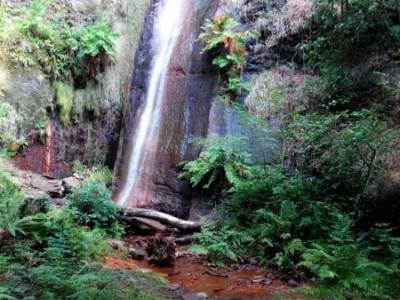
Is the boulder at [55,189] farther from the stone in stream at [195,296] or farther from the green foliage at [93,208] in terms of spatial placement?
the stone in stream at [195,296]

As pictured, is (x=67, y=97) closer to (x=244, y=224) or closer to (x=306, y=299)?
(x=244, y=224)

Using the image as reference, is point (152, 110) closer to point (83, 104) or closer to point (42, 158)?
point (83, 104)

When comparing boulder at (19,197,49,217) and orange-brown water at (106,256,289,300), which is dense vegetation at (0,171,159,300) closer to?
boulder at (19,197,49,217)

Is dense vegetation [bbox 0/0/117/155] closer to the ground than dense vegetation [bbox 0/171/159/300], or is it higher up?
higher up

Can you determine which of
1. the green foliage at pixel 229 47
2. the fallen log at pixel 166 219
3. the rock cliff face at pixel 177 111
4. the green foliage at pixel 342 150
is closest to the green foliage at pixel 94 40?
the rock cliff face at pixel 177 111

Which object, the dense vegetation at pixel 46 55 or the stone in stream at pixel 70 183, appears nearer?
the stone in stream at pixel 70 183

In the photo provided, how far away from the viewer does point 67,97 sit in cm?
1091

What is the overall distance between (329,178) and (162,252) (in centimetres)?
322

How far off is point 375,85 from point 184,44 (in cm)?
551

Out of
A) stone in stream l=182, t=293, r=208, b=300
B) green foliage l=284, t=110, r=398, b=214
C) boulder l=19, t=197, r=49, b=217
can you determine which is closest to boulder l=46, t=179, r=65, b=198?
boulder l=19, t=197, r=49, b=217

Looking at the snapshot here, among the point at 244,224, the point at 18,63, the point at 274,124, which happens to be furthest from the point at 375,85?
the point at 18,63

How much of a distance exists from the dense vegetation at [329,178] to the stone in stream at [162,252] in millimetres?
581

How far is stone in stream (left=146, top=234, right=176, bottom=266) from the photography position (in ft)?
20.8

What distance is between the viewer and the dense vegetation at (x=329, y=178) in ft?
18.0
